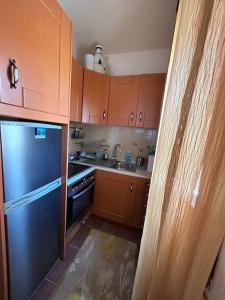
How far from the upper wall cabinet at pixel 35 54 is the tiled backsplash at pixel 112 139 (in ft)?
4.20

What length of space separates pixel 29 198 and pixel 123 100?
5.43ft

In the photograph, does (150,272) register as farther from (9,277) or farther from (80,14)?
(80,14)

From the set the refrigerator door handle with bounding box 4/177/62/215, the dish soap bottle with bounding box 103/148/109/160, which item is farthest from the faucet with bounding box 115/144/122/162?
the refrigerator door handle with bounding box 4/177/62/215

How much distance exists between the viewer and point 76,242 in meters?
1.67

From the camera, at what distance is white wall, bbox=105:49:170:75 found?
205 centimetres

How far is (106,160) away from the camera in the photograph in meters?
2.45

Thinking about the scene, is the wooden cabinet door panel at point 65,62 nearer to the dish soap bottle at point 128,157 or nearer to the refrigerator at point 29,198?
the refrigerator at point 29,198

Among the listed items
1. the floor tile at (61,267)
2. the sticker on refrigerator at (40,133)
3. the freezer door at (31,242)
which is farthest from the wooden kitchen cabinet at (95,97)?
the floor tile at (61,267)

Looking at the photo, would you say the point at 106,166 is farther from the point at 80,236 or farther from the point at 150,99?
the point at 150,99

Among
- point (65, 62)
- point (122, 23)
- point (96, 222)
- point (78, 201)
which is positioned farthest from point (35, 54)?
point (96, 222)

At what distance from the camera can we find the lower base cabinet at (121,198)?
1878 millimetres

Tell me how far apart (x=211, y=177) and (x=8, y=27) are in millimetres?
1036

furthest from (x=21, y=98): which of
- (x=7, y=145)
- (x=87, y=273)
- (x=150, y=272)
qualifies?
(x=87, y=273)

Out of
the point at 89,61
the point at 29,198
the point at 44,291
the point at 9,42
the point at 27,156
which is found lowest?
the point at 44,291
